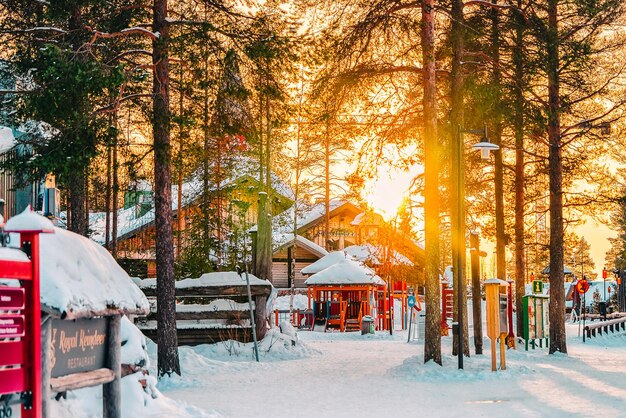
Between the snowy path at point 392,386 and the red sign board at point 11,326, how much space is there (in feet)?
22.5

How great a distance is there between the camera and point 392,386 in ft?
55.0

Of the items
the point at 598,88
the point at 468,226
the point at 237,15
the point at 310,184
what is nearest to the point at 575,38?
the point at 598,88

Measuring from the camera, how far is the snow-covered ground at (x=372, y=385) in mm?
13344

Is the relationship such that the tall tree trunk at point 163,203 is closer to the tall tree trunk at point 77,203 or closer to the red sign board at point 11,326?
the tall tree trunk at point 77,203

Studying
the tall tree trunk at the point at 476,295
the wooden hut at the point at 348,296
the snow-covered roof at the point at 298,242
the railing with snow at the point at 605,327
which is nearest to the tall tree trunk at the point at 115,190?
the tall tree trunk at the point at 476,295

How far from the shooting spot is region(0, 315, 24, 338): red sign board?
5.72m

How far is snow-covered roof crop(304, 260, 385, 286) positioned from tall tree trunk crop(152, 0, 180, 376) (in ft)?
68.2

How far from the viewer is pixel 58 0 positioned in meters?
16.0

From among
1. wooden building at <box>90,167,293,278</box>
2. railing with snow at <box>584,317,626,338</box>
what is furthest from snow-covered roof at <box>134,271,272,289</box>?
railing with snow at <box>584,317,626,338</box>

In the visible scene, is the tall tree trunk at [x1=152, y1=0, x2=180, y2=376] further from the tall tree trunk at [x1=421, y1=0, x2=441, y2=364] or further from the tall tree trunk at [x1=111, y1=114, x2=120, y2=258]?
the tall tree trunk at [x1=421, y1=0, x2=441, y2=364]

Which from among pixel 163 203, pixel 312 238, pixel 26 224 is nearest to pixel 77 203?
pixel 163 203

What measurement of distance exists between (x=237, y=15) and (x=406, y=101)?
6.01 metres

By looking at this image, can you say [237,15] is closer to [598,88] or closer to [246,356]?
[246,356]

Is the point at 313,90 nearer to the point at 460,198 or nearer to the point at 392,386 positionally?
the point at 460,198
